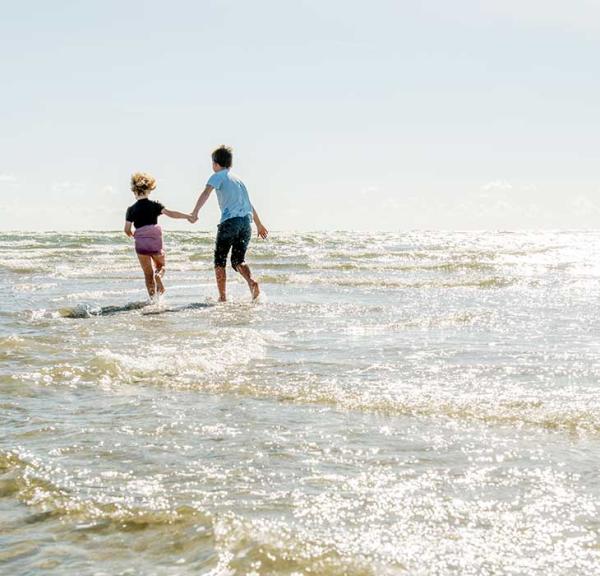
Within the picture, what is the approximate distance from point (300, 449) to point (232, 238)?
7.89m

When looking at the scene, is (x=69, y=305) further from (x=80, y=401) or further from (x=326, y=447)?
(x=326, y=447)

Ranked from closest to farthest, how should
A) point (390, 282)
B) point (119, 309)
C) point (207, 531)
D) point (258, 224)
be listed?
point (207, 531) < point (119, 309) < point (258, 224) < point (390, 282)

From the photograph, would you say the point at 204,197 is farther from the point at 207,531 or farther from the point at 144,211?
the point at 207,531

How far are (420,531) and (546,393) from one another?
100 inches

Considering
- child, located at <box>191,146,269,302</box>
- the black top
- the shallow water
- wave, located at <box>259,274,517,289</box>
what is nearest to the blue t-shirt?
child, located at <box>191,146,269,302</box>

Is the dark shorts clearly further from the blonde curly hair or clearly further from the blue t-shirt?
the blonde curly hair

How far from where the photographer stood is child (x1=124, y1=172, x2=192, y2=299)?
1142 centimetres

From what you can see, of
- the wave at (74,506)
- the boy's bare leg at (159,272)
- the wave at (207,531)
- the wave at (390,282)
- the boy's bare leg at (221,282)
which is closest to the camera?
the wave at (207,531)

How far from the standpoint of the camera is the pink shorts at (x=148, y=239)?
11.5 meters

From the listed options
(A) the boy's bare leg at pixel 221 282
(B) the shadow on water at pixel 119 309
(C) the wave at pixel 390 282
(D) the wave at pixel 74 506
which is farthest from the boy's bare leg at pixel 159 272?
(D) the wave at pixel 74 506

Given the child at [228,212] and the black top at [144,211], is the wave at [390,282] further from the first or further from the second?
the black top at [144,211]

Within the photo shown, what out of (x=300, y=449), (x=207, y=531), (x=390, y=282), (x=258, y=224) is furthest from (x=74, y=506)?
(x=390, y=282)

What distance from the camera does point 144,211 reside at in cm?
1145

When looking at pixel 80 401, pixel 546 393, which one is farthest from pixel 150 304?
pixel 546 393
